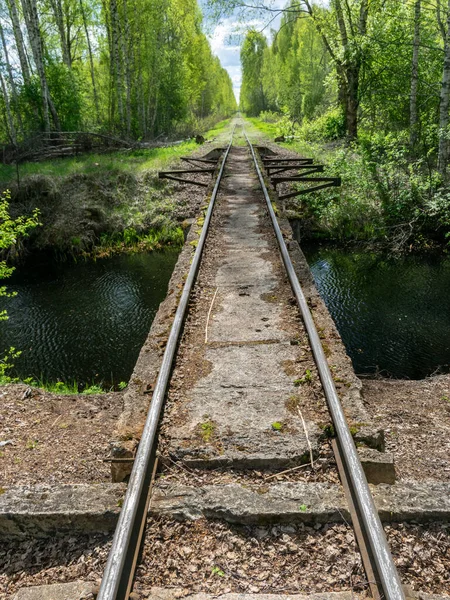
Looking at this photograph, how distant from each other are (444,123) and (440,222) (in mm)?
2474

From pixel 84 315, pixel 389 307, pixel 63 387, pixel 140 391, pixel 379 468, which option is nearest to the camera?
pixel 379 468

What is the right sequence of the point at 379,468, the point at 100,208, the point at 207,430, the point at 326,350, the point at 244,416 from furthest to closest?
the point at 100,208 → the point at 326,350 → the point at 244,416 → the point at 207,430 → the point at 379,468

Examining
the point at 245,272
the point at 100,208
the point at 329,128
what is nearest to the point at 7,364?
the point at 245,272

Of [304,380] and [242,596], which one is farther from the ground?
[304,380]

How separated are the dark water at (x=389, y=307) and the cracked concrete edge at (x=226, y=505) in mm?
4057

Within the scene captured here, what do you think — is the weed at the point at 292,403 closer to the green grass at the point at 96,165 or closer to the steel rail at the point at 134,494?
the steel rail at the point at 134,494

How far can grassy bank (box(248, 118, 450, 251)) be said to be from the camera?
436 inches

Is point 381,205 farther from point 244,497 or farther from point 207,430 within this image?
point 244,497

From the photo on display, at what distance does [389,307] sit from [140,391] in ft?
20.6

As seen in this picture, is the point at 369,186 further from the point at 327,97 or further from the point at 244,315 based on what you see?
the point at 327,97

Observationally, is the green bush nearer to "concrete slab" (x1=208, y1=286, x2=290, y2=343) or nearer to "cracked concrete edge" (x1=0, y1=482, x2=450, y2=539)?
"concrete slab" (x1=208, y1=286, x2=290, y2=343)

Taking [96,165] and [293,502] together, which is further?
[96,165]

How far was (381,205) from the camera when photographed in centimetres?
1198

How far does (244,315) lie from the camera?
4.88 meters
